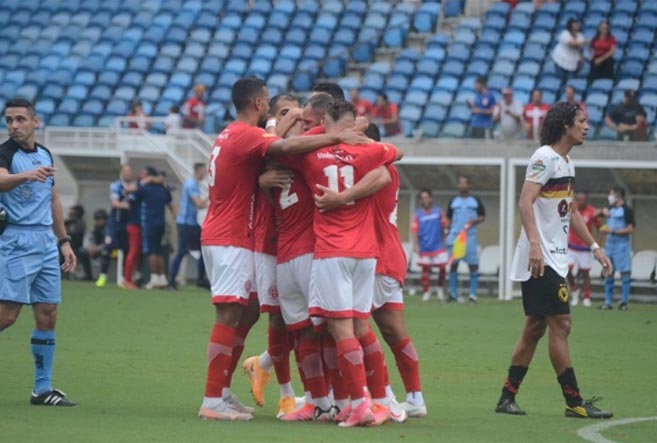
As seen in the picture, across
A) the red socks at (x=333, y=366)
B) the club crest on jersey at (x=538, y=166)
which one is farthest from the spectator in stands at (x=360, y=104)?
the red socks at (x=333, y=366)

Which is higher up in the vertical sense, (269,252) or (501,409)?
(269,252)

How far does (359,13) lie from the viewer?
3158 cm

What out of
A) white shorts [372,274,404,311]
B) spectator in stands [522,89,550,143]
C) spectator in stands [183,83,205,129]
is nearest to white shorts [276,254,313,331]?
white shorts [372,274,404,311]

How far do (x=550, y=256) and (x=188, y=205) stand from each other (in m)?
15.3

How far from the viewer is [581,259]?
22.6m

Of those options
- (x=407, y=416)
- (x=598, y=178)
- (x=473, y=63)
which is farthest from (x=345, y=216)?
(x=473, y=63)

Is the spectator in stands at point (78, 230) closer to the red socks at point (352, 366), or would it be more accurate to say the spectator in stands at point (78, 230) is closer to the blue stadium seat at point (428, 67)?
the blue stadium seat at point (428, 67)

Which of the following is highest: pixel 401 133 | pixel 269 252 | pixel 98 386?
pixel 401 133

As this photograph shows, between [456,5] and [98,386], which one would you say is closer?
[98,386]

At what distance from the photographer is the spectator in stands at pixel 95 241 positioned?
2710cm

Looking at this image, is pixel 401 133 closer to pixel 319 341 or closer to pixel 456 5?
pixel 456 5

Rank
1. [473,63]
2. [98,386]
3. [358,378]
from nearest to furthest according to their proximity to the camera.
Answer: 1. [358,378]
2. [98,386]
3. [473,63]

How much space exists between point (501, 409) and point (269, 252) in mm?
2067

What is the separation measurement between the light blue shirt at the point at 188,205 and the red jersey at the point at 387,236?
1475cm
